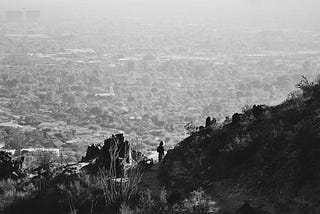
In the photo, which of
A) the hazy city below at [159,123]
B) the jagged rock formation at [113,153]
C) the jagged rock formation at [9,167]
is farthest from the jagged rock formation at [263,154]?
the jagged rock formation at [9,167]

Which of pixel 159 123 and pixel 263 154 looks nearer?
pixel 263 154

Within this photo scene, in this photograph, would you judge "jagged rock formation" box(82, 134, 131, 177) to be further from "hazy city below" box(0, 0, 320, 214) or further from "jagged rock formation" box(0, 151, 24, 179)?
"jagged rock formation" box(0, 151, 24, 179)

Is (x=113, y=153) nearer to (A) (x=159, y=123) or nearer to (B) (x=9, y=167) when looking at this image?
(B) (x=9, y=167)

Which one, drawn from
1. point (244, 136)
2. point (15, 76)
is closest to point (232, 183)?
point (244, 136)

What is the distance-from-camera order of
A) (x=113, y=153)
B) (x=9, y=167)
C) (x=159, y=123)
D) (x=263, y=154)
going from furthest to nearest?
(x=159, y=123), (x=9, y=167), (x=113, y=153), (x=263, y=154)

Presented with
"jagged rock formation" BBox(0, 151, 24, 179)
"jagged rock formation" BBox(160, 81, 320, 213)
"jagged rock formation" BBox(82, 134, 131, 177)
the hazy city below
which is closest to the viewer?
"jagged rock formation" BBox(160, 81, 320, 213)

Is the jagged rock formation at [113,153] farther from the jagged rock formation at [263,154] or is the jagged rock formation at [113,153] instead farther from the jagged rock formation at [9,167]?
the jagged rock formation at [9,167]

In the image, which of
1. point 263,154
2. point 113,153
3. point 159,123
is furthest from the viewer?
point 159,123

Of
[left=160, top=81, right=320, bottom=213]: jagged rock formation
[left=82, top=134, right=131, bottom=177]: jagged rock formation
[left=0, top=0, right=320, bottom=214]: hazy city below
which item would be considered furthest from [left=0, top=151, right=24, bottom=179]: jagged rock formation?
[left=160, top=81, right=320, bottom=213]: jagged rock formation

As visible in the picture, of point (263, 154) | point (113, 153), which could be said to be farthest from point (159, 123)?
point (263, 154)
